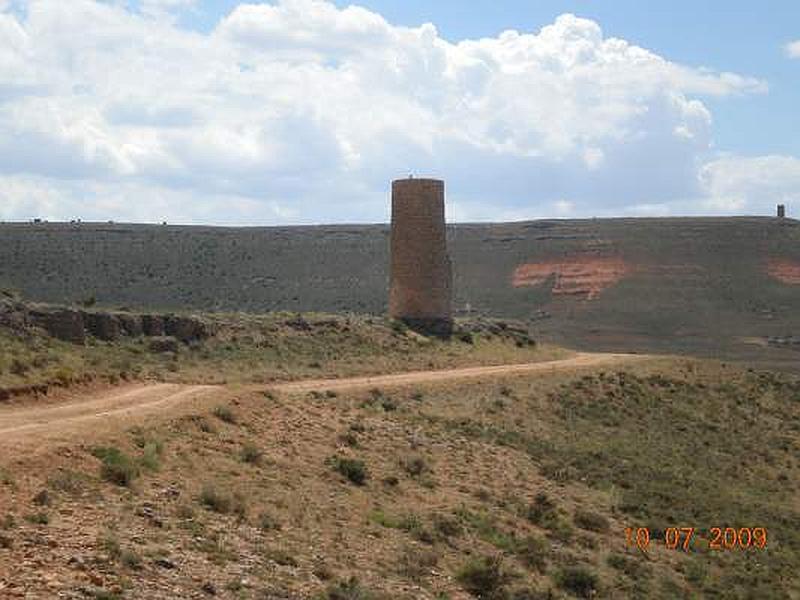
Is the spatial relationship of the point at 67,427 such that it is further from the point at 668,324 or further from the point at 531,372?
the point at 668,324

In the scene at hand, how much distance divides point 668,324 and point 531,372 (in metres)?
29.7

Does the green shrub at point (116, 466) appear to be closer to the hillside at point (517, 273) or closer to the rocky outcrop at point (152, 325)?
the rocky outcrop at point (152, 325)

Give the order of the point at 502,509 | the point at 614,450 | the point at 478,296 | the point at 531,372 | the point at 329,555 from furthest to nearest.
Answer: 1. the point at 478,296
2. the point at 531,372
3. the point at 614,450
4. the point at 502,509
5. the point at 329,555

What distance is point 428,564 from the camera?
1261 cm

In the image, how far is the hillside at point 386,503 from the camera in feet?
34.5

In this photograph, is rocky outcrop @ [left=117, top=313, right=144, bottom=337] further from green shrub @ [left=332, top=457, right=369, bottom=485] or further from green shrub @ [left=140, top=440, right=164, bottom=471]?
green shrub @ [left=140, top=440, right=164, bottom=471]

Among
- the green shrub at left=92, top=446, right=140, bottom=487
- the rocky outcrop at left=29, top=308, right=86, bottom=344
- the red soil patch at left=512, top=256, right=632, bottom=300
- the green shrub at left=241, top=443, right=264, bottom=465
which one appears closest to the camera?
the green shrub at left=92, top=446, right=140, bottom=487

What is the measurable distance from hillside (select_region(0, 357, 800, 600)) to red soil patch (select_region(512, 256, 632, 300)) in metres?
40.4

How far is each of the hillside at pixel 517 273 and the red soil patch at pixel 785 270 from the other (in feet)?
0.24

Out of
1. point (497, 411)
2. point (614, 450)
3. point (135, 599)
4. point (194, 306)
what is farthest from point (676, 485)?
point (194, 306)

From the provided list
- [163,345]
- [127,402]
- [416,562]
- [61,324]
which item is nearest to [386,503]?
[416,562]

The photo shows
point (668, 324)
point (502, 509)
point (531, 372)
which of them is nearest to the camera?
point (502, 509)

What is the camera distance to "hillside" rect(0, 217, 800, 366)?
180 feet

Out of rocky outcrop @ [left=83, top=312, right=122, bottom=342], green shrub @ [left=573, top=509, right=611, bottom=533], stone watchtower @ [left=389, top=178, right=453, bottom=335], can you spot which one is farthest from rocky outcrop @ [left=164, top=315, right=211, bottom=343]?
green shrub @ [left=573, top=509, right=611, bottom=533]
